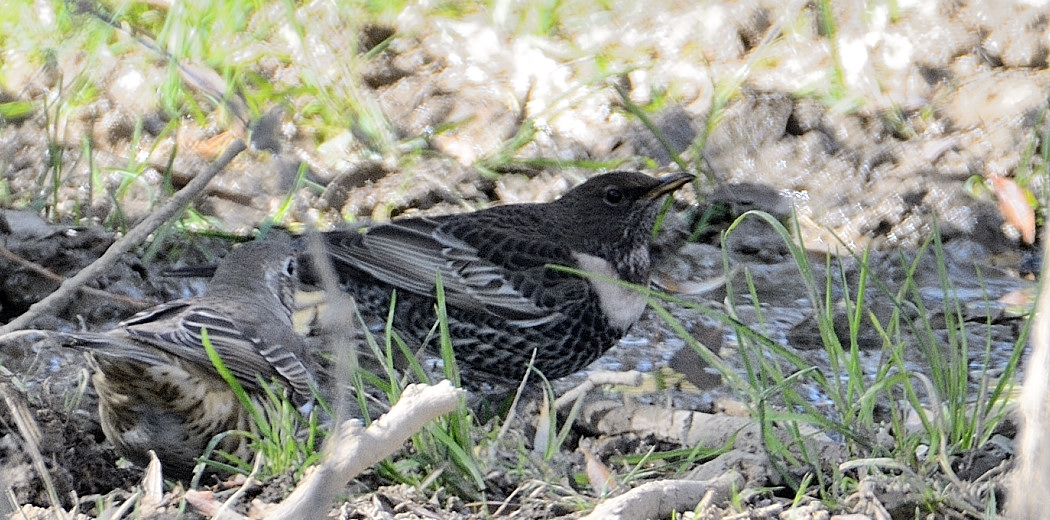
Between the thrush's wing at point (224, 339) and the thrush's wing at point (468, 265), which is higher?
the thrush's wing at point (224, 339)

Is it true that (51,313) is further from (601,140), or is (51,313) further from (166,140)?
(601,140)

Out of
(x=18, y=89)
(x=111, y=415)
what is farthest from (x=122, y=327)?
(x=18, y=89)

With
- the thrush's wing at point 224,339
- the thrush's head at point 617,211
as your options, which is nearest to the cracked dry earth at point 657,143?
the thrush's head at point 617,211

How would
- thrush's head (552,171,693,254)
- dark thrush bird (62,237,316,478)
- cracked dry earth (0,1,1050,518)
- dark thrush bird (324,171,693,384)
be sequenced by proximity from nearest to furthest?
dark thrush bird (62,237,316,478), dark thrush bird (324,171,693,384), thrush's head (552,171,693,254), cracked dry earth (0,1,1050,518)

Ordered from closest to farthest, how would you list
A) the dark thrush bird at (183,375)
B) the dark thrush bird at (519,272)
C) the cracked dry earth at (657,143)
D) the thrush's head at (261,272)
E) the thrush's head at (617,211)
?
the dark thrush bird at (183,375) < the thrush's head at (261,272) < the dark thrush bird at (519,272) < the thrush's head at (617,211) < the cracked dry earth at (657,143)

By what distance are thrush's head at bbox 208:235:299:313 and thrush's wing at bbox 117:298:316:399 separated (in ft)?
0.93

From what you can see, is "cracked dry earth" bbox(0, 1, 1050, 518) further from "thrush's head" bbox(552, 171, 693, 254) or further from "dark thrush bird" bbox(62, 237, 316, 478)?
"dark thrush bird" bbox(62, 237, 316, 478)

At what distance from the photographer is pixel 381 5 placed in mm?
6555

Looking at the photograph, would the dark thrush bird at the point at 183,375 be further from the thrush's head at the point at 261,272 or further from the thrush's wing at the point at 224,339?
→ the thrush's head at the point at 261,272

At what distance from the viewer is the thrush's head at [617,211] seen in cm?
499

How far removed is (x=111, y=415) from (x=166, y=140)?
104 inches

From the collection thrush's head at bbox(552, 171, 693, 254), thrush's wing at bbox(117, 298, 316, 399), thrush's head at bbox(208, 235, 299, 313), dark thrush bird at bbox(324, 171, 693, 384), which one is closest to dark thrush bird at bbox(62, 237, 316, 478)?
thrush's wing at bbox(117, 298, 316, 399)

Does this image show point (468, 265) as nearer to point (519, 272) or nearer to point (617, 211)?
point (519, 272)

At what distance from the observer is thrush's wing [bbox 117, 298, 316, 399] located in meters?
3.52
